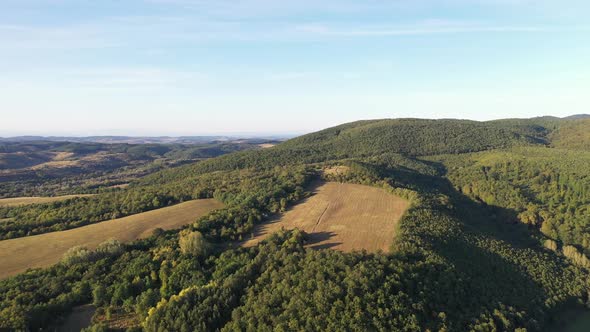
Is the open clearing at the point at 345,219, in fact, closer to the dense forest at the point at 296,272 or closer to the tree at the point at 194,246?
the dense forest at the point at 296,272

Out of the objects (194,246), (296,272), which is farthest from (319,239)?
(194,246)

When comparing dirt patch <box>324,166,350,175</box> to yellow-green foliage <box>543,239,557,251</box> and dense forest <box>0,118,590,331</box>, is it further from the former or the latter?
yellow-green foliage <box>543,239,557,251</box>

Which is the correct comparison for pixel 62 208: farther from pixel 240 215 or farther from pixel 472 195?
pixel 472 195

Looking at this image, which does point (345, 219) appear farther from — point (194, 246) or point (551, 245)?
point (551, 245)

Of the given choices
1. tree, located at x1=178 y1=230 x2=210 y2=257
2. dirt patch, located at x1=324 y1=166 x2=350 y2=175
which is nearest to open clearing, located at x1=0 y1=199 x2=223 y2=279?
tree, located at x1=178 y1=230 x2=210 y2=257

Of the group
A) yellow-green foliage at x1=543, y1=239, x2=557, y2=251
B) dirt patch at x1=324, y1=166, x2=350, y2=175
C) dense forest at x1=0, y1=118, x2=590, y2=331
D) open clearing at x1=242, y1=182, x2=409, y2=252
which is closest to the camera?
dense forest at x1=0, y1=118, x2=590, y2=331

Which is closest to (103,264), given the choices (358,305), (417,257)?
(358,305)
